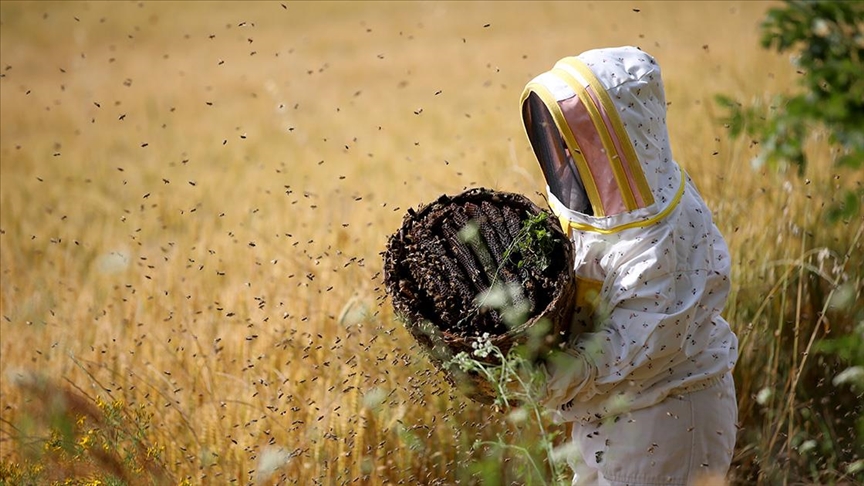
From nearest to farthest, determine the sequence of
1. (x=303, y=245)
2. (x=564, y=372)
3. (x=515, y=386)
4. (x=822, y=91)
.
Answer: (x=822, y=91) → (x=564, y=372) → (x=515, y=386) → (x=303, y=245)

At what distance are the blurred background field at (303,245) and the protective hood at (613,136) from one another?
603 millimetres

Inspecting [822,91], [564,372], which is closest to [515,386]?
[564,372]

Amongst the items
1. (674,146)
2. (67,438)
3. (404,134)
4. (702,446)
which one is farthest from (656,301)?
(404,134)

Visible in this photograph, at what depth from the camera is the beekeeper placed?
272 cm

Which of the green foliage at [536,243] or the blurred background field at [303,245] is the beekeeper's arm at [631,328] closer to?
the green foliage at [536,243]

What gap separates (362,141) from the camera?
959 centimetres

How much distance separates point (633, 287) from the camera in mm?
2701

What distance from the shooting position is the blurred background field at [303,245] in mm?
3502

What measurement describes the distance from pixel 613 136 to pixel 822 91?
982 mm

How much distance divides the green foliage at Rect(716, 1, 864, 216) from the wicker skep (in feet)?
3.04

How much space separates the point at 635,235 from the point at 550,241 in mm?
300

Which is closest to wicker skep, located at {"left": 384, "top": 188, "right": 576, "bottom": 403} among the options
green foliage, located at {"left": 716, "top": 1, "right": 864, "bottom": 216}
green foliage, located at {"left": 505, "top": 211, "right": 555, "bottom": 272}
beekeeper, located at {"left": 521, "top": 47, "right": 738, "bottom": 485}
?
green foliage, located at {"left": 505, "top": 211, "right": 555, "bottom": 272}

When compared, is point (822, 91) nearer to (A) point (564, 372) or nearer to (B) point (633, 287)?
(B) point (633, 287)

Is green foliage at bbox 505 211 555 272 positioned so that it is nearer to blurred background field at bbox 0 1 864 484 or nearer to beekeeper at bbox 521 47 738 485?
beekeeper at bbox 521 47 738 485
